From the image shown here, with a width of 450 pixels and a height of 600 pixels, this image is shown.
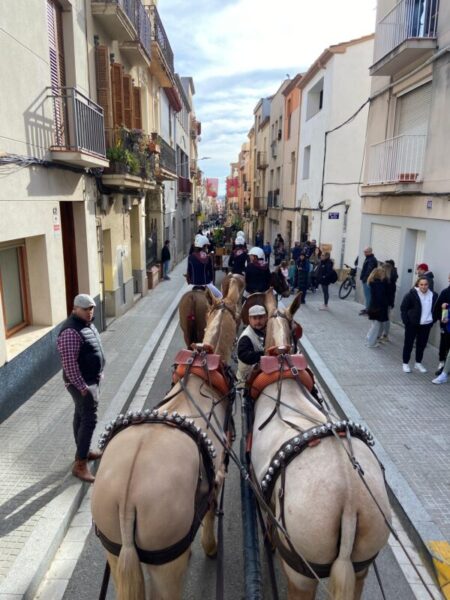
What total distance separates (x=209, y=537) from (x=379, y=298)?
21.3ft

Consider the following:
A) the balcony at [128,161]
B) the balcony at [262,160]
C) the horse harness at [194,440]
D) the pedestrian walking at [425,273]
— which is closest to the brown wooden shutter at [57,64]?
the balcony at [128,161]

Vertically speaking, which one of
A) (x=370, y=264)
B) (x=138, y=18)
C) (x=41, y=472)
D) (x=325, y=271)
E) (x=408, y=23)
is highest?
(x=138, y=18)

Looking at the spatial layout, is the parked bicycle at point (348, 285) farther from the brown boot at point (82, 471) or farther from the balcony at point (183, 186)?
the balcony at point (183, 186)

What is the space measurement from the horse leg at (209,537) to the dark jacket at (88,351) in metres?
1.90

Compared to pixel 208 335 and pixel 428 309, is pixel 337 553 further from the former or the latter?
pixel 428 309

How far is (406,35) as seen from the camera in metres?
9.85

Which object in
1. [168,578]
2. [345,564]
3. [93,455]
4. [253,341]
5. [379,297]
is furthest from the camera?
[379,297]

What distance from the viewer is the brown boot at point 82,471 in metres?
4.67

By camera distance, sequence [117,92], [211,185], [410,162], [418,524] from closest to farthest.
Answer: [418,524], [410,162], [117,92], [211,185]

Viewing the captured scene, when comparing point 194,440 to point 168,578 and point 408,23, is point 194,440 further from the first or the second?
point 408,23

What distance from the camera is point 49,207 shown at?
723cm

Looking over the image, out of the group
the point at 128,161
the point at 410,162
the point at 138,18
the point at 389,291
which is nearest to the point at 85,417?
the point at 389,291

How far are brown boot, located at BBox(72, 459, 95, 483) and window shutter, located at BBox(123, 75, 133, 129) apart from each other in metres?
8.91

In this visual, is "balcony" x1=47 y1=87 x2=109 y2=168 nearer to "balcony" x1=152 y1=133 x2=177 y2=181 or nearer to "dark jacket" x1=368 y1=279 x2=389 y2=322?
"balcony" x1=152 y1=133 x2=177 y2=181
